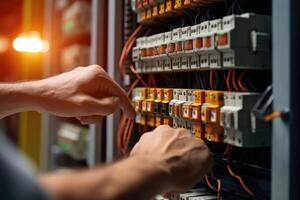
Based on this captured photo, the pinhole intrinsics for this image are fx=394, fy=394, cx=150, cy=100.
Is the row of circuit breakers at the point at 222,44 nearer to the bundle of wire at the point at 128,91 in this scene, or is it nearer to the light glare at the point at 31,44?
the bundle of wire at the point at 128,91

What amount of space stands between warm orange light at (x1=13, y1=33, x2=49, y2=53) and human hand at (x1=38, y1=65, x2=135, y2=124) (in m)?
1.77

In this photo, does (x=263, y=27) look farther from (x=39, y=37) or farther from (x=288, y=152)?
(x=39, y=37)

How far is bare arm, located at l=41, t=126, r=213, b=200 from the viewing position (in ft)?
1.94

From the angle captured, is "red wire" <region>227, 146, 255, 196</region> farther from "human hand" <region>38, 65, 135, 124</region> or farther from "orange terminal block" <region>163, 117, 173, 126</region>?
"human hand" <region>38, 65, 135, 124</region>

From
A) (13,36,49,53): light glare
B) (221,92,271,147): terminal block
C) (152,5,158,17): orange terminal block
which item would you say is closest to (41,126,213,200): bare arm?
(221,92,271,147): terminal block

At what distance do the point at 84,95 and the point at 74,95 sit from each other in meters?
0.03

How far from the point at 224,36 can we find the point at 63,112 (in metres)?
0.59

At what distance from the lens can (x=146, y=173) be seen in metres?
0.79

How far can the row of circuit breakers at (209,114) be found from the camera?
1060 mm

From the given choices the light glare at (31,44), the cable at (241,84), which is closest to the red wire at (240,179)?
the cable at (241,84)

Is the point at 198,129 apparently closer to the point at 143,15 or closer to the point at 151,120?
the point at 151,120

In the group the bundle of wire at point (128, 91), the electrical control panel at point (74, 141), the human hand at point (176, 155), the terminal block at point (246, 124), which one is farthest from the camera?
the electrical control panel at point (74, 141)

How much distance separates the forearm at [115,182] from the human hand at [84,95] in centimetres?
45

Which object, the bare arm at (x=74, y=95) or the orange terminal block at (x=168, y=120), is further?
the orange terminal block at (x=168, y=120)
